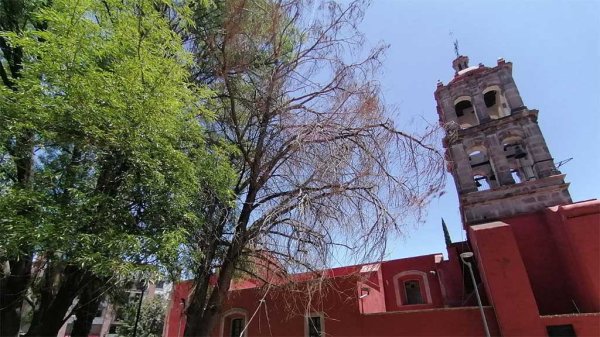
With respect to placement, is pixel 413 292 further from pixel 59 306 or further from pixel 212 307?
pixel 59 306

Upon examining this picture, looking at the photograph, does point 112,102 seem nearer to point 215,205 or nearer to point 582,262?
point 215,205

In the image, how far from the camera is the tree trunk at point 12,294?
6.76 metres

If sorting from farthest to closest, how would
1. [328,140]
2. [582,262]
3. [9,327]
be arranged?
1. [582,262]
2. [9,327]
3. [328,140]

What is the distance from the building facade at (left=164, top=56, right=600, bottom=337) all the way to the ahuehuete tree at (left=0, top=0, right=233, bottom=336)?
9.15 feet

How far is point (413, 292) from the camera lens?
15.2 metres

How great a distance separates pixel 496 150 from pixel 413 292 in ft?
24.1

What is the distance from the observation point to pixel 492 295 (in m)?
9.53

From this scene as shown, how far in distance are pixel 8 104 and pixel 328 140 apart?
488 cm

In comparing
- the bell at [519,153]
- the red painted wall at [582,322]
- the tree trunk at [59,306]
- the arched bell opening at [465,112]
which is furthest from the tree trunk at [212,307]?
the arched bell opening at [465,112]

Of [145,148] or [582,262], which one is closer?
[145,148]

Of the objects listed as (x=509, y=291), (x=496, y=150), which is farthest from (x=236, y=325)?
(x=496, y=150)

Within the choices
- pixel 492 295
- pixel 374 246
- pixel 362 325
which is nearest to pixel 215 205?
pixel 374 246

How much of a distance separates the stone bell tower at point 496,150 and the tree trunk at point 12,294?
13283mm

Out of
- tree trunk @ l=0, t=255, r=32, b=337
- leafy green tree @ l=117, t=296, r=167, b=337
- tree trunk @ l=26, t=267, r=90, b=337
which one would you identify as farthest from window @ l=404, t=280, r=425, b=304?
leafy green tree @ l=117, t=296, r=167, b=337
